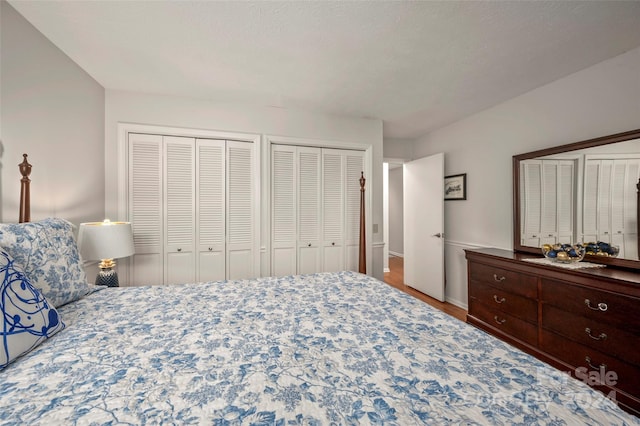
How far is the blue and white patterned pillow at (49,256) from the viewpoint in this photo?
3.92 ft

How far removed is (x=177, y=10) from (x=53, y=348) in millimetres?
1877

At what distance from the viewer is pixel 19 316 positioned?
957 mm

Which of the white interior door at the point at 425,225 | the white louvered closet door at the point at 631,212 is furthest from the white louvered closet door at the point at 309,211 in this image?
the white louvered closet door at the point at 631,212

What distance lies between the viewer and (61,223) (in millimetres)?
1529

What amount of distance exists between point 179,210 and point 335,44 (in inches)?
88.1

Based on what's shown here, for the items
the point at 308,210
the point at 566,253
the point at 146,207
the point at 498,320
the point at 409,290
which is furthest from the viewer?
the point at 409,290

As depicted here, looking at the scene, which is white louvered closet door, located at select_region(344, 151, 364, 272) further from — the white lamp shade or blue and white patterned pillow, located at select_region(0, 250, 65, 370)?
blue and white patterned pillow, located at select_region(0, 250, 65, 370)

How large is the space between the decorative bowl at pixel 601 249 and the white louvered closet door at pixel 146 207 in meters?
3.94

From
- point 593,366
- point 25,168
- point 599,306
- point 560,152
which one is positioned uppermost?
point 560,152

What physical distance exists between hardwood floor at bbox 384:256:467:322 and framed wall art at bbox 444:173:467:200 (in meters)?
1.47

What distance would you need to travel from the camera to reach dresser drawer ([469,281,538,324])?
7.22 ft

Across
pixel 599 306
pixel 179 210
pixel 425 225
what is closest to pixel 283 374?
pixel 599 306

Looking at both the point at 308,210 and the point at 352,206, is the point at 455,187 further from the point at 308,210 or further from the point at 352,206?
the point at 308,210

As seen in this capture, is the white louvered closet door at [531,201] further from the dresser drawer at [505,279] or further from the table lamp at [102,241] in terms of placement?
the table lamp at [102,241]
